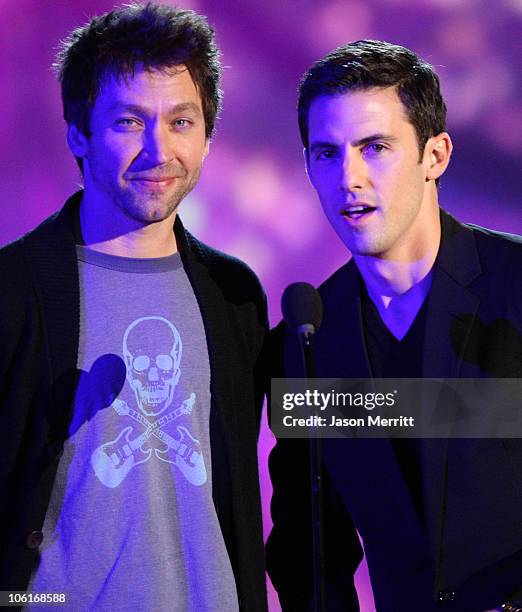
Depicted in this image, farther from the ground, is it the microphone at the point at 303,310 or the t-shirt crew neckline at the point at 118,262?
the t-shirt crew neckline at the point at 118,262

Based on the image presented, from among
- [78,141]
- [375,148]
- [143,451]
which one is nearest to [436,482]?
[143,451]

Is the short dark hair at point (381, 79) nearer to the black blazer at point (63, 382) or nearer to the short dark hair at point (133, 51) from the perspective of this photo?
the short dark hair at point (133, 51)

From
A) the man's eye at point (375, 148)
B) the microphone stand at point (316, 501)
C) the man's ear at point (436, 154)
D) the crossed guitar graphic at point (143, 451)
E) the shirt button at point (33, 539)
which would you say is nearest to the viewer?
the microphone stand at point (316, 501)

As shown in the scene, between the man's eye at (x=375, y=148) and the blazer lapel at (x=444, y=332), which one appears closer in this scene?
the blazer lapel at (x=444, y=332)

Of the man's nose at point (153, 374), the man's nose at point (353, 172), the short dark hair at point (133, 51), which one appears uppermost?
the short dark hair at point (133, 51)

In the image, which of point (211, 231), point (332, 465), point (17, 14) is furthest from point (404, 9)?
point (332, 465)

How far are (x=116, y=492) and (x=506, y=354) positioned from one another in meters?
1.00

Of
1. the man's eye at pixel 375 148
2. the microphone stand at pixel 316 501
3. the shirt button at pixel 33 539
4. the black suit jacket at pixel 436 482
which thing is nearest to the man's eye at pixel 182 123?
the man's eye at pixel 375 148

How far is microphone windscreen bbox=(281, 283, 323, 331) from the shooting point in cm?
191

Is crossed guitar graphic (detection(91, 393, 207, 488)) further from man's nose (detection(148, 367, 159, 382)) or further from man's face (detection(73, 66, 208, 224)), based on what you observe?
man's face (detection(73, 66, 208, 224))

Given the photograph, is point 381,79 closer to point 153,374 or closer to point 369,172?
point 369,172

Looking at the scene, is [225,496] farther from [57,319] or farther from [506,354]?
[506,354]

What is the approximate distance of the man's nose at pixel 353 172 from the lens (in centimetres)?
Answer: 233
